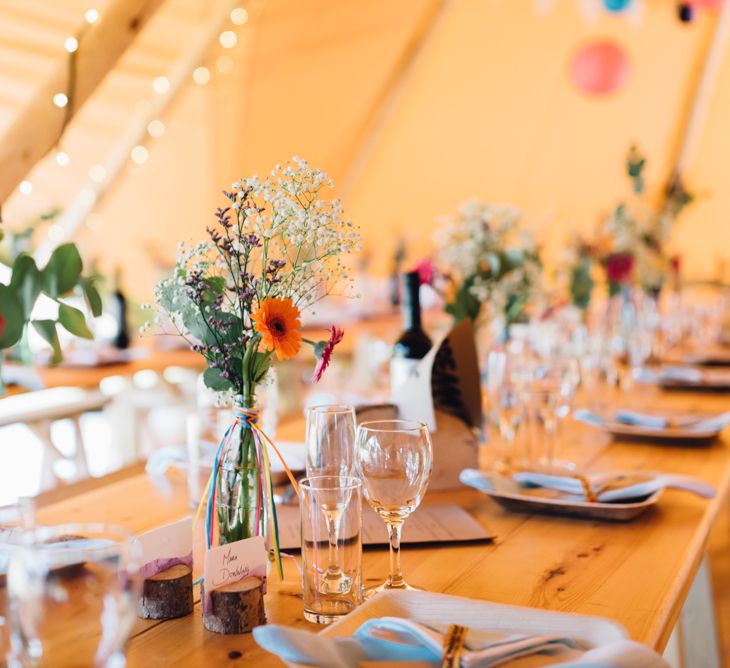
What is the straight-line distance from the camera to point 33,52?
5.27 m

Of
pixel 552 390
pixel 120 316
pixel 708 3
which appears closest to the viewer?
pixel 552 390

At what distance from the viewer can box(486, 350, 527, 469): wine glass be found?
1768 mm

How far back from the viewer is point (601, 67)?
6375mm

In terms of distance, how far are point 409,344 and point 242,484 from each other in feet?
2.47

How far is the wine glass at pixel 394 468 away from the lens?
1.07m

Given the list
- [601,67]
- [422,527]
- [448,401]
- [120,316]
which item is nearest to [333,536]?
[422,527]

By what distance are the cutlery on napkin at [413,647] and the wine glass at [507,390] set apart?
87 centimetres

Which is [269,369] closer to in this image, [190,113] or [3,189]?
[3,189]

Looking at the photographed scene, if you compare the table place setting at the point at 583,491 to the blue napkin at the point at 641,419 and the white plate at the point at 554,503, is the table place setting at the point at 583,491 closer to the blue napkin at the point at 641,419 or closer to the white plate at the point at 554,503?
the white plate at the point at 554,503

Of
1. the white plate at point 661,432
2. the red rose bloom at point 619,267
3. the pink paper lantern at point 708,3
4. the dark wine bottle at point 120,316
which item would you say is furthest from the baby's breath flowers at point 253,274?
the pink paper lantern at point 708,3

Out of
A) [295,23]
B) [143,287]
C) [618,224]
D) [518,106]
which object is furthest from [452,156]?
[618,224]

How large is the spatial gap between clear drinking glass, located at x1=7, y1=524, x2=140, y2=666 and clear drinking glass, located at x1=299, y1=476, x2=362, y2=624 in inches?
13.5

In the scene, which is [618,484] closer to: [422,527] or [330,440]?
[422,527]

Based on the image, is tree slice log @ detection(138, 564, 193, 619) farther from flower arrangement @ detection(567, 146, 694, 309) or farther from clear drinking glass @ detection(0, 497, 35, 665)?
flower arrangement @ detection(567, 146, 694, 309)
